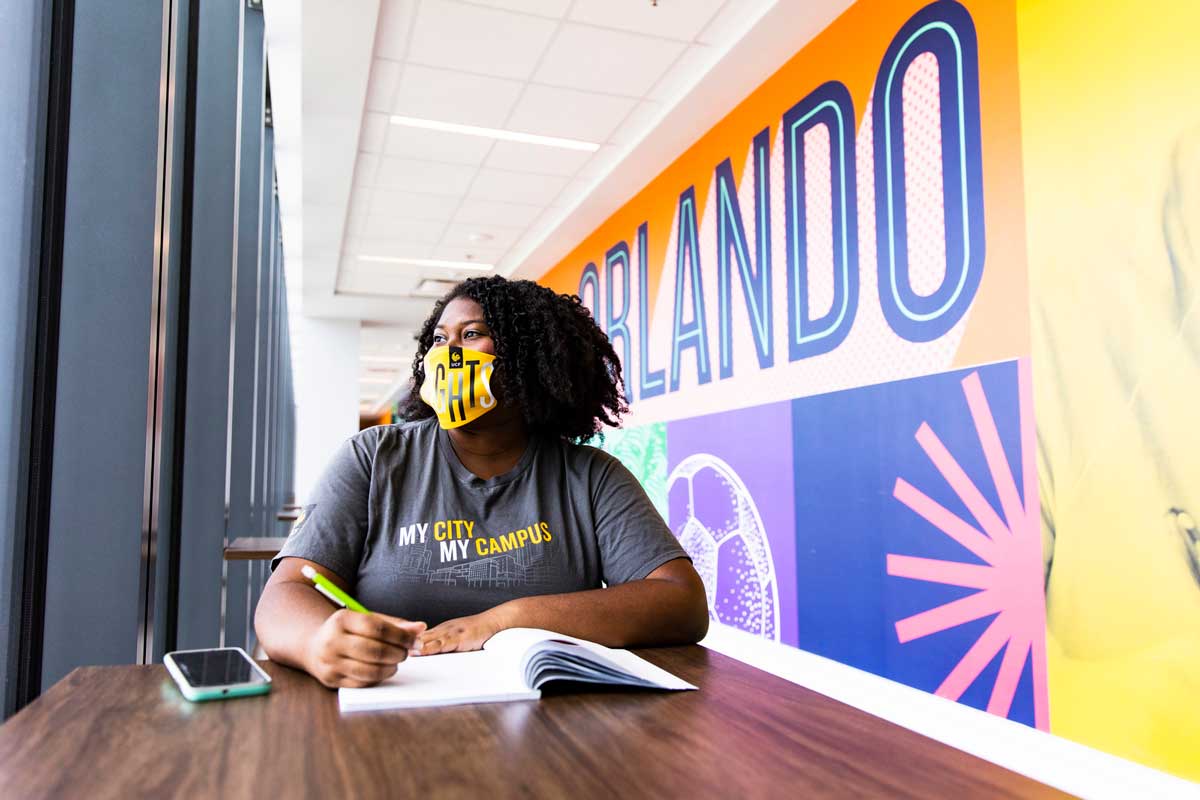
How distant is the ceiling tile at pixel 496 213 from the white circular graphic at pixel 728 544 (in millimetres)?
2309

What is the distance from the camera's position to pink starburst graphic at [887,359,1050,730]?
250 centimetres

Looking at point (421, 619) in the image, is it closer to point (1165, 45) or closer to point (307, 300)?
point (1165, 45)

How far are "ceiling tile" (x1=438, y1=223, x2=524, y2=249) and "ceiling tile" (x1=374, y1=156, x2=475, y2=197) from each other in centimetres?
68

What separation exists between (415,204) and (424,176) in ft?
1.73

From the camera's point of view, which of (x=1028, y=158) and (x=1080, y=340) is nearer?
(x=1080, y=340)

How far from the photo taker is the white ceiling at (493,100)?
366 cm

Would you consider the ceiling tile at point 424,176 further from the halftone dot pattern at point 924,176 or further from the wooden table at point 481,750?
the wooden table at point 481,750

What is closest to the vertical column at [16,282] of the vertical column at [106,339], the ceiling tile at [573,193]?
the vertical column at [106,339]

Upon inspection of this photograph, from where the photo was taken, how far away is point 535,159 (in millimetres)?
5125

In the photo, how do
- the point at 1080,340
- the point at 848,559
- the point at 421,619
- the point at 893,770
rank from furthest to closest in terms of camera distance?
1. the point at 848,559
2. the point at 1080,340
3. the point at 421,619
4. the point at 893,770

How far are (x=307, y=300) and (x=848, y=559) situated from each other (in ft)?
22.2

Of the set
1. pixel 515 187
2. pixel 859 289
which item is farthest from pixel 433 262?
pixel 859 289

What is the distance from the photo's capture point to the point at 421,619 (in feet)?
4.48

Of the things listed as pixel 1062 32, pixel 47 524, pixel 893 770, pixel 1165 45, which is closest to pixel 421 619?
pixel 47 524
